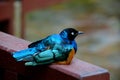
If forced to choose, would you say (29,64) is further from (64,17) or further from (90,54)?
(64,17)

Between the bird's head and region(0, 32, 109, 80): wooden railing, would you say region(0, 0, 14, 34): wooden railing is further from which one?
the bird's head

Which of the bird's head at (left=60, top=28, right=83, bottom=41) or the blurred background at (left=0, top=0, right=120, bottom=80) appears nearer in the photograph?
the bird's head at (left=60, top=28, right=83, bottom=41)

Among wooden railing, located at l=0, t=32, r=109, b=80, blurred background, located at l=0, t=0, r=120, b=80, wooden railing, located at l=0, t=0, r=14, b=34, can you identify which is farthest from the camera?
blurred background, located at l=0, t=0, r=120, b=80

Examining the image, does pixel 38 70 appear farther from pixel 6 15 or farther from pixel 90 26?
pixel 90 26

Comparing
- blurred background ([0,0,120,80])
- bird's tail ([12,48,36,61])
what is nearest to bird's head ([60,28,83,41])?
bird's tail ([12,48,36,61])

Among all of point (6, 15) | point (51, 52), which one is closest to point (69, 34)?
point (51, 52)

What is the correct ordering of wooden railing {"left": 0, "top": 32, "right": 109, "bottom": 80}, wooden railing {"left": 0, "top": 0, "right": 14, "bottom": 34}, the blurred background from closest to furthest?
wooden railing {"left": 0, "top": 32, "right": 109, "bottom": 80}
wooden railing {"left": 0, "top": 0, "right": 14, "bottom": 34}
the blurred background

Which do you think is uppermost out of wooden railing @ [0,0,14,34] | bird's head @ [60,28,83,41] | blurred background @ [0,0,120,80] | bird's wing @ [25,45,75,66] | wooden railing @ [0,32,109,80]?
bird's head @ [60,28,83,41]
